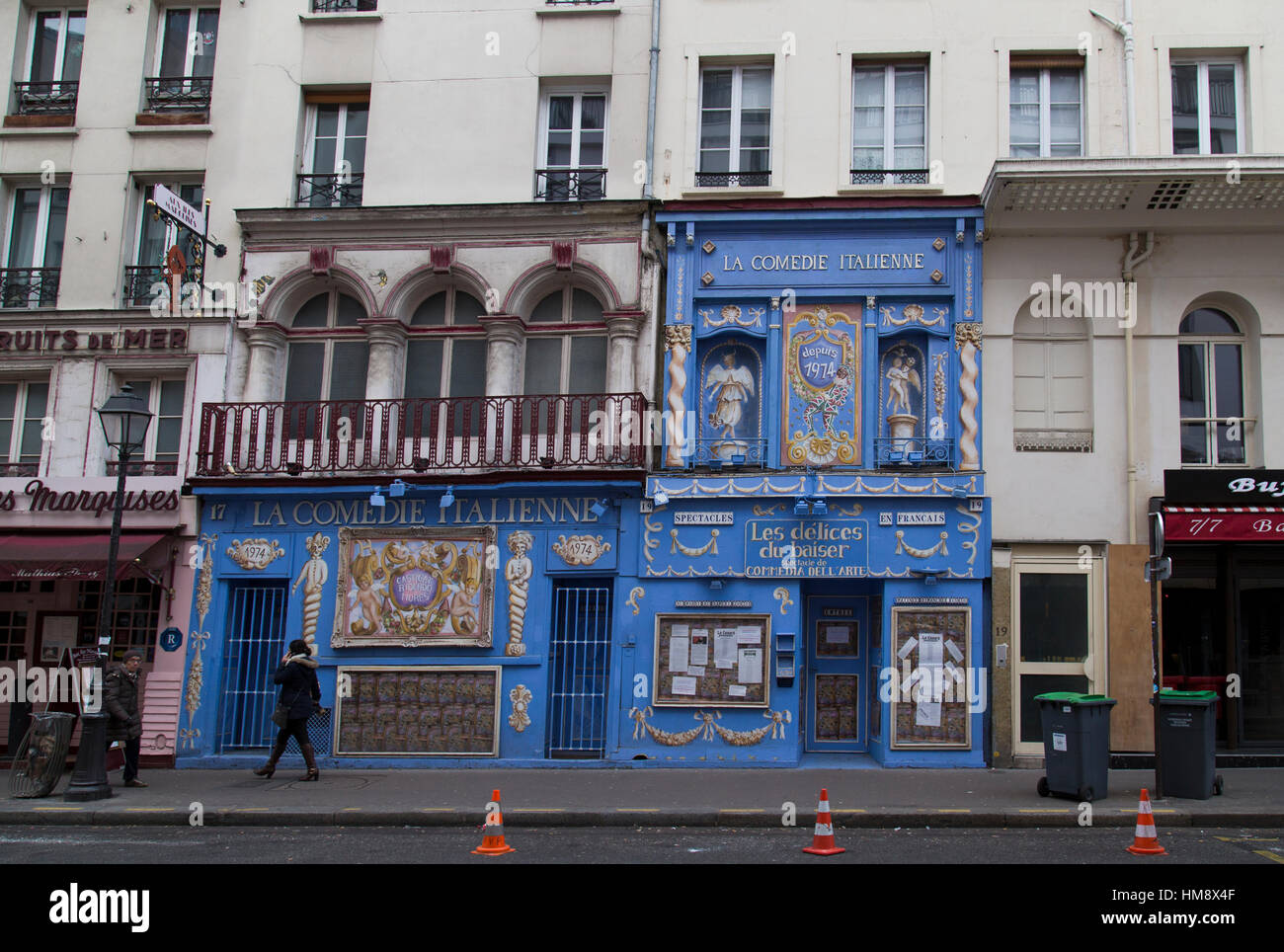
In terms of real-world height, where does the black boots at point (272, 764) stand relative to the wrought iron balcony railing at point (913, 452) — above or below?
below

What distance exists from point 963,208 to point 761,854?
9.64 metres

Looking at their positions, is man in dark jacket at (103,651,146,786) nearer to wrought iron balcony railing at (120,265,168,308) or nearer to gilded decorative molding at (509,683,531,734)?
gilded decorative molding at (509,683,531,734)

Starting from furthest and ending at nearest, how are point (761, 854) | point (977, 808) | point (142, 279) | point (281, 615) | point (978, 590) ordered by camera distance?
point (142, 279) < point (281, 615) < point (978, 590) < point (977, 808) < point (761, 854)

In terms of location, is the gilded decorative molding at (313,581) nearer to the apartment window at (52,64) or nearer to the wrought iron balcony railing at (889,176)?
the apartment window at (52,64)

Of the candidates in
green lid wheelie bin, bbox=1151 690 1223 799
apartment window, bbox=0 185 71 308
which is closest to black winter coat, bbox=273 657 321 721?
apartment window, bbox=0 185 71 308

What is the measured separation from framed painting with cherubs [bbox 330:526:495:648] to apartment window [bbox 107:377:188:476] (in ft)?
10.3

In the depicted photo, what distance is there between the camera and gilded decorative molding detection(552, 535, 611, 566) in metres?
15.1

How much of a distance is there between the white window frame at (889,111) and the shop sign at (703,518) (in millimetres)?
5282

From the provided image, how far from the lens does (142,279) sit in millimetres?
17047

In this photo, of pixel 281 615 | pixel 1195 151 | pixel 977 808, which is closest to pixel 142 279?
pixel 281 615

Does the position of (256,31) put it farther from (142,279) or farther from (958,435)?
(958,435)

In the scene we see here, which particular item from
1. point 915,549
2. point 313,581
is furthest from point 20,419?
point 915,549

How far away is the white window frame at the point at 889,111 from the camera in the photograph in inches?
624

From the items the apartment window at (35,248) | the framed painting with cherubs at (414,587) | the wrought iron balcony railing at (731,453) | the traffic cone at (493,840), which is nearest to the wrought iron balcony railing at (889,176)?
the wrought iron balcony railing at (731,453)
